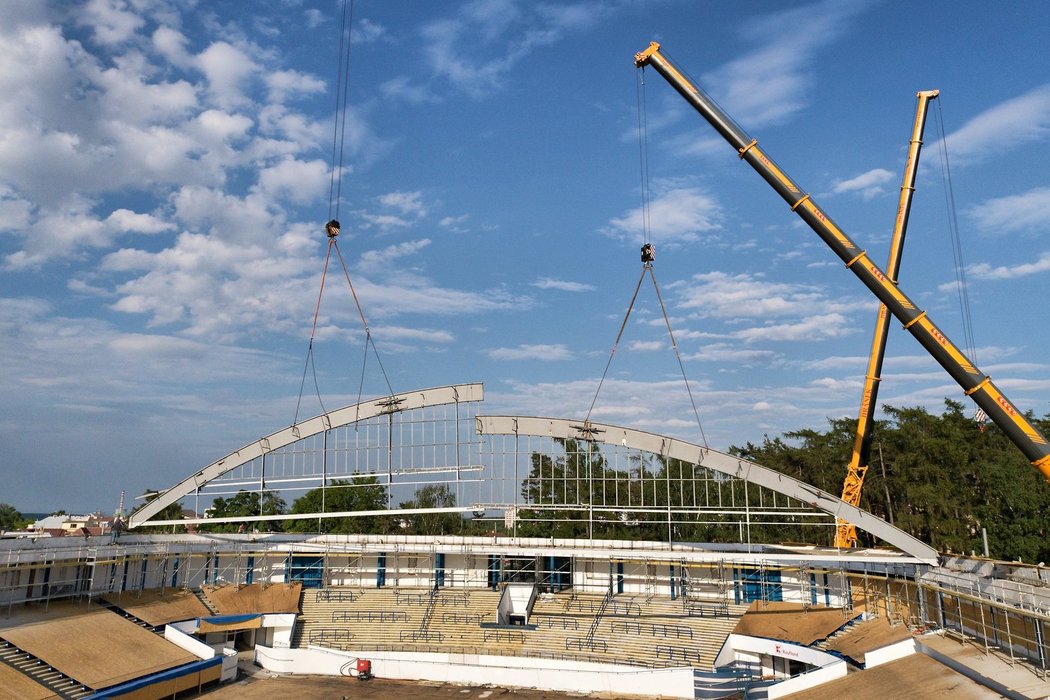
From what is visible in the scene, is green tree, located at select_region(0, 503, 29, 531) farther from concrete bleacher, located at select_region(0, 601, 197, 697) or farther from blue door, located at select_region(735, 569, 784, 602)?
blue door, located at select_region(735, 569, 784, 602)

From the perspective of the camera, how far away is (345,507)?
9194 centimetres

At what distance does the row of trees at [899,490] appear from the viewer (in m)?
52.5

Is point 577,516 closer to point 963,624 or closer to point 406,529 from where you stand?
point 406,529

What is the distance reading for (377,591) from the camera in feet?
177

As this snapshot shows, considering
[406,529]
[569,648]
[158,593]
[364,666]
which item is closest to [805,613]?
[569,648]

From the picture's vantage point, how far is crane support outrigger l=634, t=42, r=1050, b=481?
2870 centimetres

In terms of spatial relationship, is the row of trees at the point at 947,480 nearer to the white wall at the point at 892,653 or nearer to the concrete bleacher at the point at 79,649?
the white wall at the point at 892,653

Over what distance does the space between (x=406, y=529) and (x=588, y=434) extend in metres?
54.5

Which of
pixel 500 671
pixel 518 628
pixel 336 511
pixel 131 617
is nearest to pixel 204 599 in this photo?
pixel 131 617

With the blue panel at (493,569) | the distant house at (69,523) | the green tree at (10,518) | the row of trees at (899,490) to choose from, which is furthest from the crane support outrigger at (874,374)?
→ the green tree at (10,518)

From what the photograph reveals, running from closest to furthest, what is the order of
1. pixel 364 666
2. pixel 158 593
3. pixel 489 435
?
pixel 364 666, pixel 158 593, pixel 489 435

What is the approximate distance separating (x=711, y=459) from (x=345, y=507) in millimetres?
58323

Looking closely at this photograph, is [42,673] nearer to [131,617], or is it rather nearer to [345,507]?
[131,617]

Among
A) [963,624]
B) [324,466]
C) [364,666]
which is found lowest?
[364,666]
